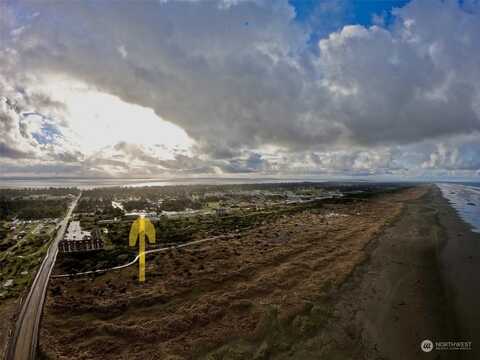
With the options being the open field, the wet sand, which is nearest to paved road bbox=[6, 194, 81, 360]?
the open field

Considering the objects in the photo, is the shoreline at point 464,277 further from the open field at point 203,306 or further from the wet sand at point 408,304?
the open field at point 203,306

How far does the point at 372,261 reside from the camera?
103 ft

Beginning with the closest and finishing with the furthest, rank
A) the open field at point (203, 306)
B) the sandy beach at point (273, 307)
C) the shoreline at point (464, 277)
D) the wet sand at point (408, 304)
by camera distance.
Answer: the wet sand at point (408, 304), the sandy beach at point (273, 307), the open field at point (203, 306), the shoreline at point (464, 277)

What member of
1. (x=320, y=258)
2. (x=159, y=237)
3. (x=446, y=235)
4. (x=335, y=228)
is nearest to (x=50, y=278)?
(x=159, y=237)

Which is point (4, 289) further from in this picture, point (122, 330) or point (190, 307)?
point (190, 307)

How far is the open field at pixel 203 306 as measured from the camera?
17000 millimetres

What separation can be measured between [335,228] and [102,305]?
45294 millimetres

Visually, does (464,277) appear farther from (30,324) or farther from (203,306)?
(30,324)

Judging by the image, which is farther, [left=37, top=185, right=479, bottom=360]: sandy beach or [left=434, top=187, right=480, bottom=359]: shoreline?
[left=434, top=187, right=480, bottom=359]: shoreline

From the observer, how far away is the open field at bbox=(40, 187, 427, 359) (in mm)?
17000

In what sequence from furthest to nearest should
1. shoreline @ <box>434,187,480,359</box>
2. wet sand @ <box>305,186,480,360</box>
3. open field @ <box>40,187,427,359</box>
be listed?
shoreline @ <box>434,187,480,359</box>, open field @ <box>40,187,427,359</box>, wet sand @ <box>305,186,480,360</box>

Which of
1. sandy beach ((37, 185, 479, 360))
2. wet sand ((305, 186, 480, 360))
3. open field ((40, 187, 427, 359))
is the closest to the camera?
wet sand ((305, 186, 480, 360))

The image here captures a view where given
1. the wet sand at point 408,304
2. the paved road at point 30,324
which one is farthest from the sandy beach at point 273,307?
the paved road at point 30,324

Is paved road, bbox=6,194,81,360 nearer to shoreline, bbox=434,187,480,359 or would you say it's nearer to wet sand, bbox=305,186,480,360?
wet sand, bbox=305,186,480,360
